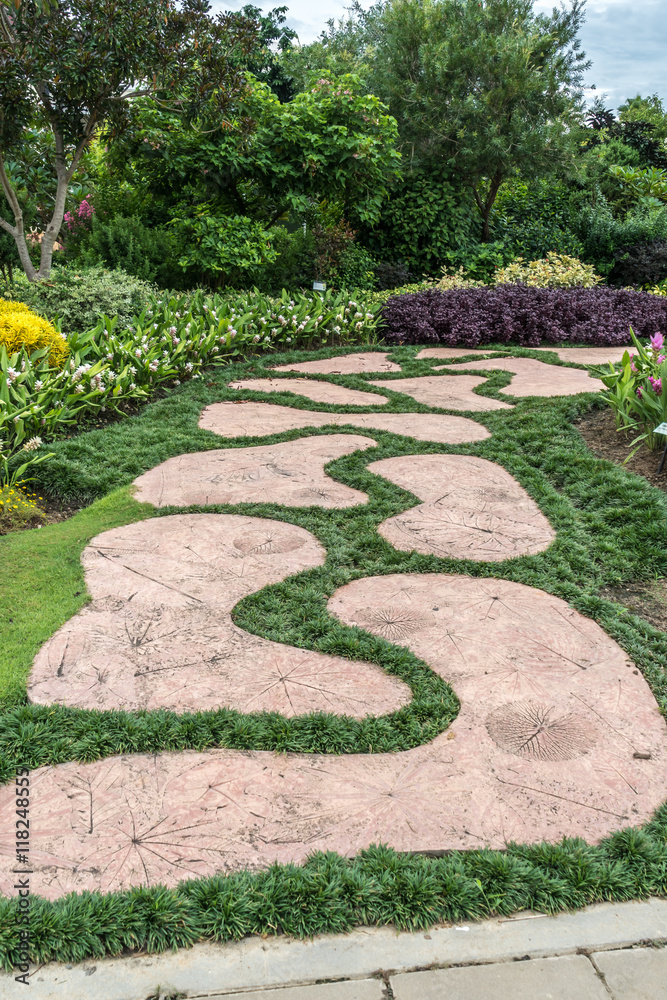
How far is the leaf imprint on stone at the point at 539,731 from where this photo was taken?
180 cm

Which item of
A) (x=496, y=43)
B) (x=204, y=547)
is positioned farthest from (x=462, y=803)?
(x=496, y=43)

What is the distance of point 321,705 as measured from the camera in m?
1.93

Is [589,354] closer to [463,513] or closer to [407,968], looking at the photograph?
[463,513]

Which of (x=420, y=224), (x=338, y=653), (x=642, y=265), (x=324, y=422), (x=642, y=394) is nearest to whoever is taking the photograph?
(x=338, y=653)

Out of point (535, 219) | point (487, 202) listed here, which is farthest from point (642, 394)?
point (535, 219)

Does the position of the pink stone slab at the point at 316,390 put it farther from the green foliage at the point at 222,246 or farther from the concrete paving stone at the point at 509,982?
the concrete paving stone at the point at 509,982

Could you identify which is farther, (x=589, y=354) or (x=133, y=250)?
(x=133, y=250)

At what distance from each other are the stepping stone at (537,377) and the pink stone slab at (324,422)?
3.01ft

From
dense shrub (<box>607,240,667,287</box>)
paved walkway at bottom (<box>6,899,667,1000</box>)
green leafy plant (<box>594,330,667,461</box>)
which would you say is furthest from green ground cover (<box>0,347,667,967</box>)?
dense shrub (<box>607,240,667,287</box>)

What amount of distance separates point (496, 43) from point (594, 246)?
3355mm

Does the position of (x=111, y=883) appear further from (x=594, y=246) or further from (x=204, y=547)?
(x=594, y=246)

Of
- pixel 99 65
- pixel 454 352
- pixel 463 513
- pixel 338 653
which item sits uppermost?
pixel 99 65

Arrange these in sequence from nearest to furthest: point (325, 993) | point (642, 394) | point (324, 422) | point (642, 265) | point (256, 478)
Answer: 1. point (325, 993)
2. point (256, 478)
3. point (642, 394)
4. point (324, 422)
5. point (642, 265)

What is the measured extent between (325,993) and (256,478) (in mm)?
2513
